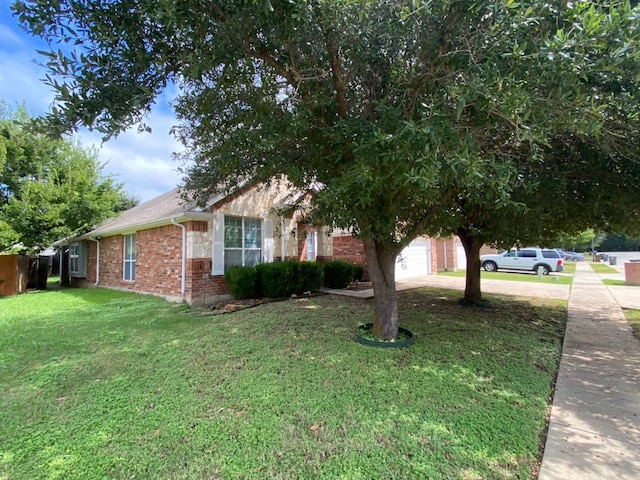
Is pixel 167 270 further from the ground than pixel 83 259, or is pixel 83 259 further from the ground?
pixel 83 259

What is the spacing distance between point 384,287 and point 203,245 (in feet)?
19.6

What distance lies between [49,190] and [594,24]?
668 inches

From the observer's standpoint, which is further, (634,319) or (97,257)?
(97,257)

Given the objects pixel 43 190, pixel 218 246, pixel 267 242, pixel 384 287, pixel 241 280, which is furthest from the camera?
pixel 43 190

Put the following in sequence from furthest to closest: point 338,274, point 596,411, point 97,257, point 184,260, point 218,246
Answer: point 97,257, point 338,274, point 218,246, point 184,260, point 596,411

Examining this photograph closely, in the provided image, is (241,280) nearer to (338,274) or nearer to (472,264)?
(338,274)

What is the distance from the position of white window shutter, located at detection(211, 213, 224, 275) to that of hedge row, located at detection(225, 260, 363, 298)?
343mm

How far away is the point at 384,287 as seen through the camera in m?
5.73

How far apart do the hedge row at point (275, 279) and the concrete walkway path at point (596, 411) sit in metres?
7.07

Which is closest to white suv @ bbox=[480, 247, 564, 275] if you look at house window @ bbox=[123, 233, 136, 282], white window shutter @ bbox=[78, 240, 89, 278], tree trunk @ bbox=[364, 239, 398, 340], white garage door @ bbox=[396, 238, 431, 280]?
white garage door @ bbox=[396, 238, 431, 280]

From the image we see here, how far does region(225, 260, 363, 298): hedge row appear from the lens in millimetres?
9664

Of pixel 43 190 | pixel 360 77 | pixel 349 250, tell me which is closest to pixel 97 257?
pixel 43 190

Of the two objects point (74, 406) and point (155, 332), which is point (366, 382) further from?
point (155, 332)

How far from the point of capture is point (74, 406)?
3.52 m
